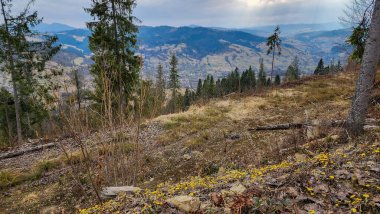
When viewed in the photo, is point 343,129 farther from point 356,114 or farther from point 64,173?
point 64,173

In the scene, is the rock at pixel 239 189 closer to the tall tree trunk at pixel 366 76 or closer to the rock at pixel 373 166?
the rock at pixel 373 166

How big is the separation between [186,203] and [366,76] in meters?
5.22

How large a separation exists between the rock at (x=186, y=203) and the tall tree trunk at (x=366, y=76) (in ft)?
A: 15.5

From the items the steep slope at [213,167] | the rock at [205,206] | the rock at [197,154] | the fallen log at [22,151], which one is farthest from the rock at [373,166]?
the fallen log at [22,151]

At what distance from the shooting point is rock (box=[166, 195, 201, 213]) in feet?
A: 9.53

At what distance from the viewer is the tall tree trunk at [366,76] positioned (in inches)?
198

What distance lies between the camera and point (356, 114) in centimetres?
566

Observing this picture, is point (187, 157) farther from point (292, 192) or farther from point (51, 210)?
point (292, 192)

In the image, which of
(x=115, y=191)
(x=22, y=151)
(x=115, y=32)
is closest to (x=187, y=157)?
(x=115, y=191)

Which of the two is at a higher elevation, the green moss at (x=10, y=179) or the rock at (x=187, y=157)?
the rock at (x=187, y=157)

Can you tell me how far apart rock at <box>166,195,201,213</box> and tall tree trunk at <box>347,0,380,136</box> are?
4721 millimetres

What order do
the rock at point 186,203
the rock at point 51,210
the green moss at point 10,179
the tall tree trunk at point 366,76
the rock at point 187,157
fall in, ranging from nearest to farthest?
the rock at point 186,203, the tall tree trunk at point 366,76, the rock at point 51,210, the green moss at point 10,179, the rock at point 187,157

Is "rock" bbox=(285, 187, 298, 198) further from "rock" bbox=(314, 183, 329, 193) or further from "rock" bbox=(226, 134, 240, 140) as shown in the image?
"rock" bbox=(226, 134, 240, 140)

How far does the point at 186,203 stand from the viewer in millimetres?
2979
